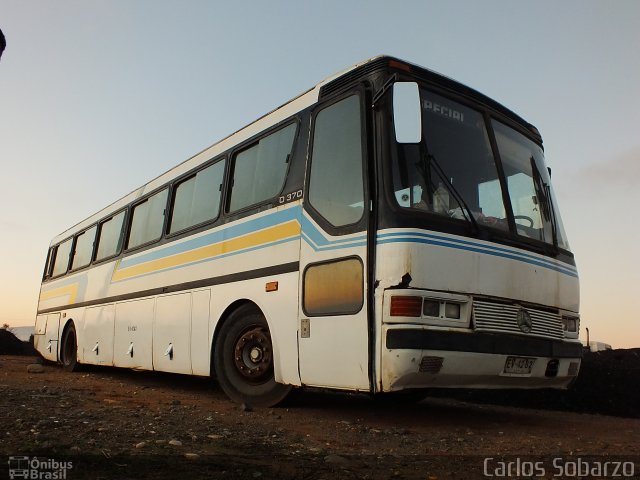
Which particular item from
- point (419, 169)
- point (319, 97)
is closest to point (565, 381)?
point (419, 169)

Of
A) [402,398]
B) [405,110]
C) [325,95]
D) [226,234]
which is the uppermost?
[325,95]

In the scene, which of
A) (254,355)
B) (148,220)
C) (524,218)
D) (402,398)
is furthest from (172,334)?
(524,218)

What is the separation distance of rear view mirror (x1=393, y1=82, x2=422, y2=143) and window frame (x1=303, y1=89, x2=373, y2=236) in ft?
0.94

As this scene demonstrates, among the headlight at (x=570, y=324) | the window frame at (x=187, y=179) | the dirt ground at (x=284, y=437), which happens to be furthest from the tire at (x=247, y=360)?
the headlight at (x=570, y=324)

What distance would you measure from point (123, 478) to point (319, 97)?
4175 millimetres

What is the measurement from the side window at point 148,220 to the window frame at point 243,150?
2103 mm

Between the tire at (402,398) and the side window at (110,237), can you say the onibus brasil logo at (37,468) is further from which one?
the side window at (110,237)

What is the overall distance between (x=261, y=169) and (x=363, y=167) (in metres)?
1.89

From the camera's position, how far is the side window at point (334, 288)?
5.01 meters

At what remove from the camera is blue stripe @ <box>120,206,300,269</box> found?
6059 mm

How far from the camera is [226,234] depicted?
23.1 feet

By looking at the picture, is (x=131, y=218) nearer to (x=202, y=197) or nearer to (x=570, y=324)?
(x=202, y=197)

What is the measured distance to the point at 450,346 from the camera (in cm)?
480

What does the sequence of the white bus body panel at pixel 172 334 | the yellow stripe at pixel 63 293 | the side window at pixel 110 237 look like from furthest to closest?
the yellow stripe at pixel 63 293 < the side window at pixel 110 237 < the white bus body panel at pixel 172 334
